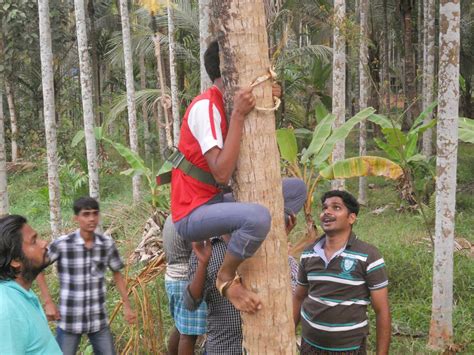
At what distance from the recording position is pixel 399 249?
7.17 metres

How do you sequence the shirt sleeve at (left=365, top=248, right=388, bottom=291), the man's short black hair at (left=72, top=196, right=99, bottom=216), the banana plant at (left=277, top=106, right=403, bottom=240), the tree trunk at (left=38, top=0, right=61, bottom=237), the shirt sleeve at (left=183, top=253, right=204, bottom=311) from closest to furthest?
the shirt sleeve at (left=365, top=248, right=388, bottom=291) < the shirt sleeve at (left=183, top=253, right=204, bottom=311) < the man's short black hair at (left=72, top=196, right=99, bottom=216) < the banana plant at (left=277, top=106, right=403, bottom=240) < the tree trunk at (left=38, top=0, right=61, bottom=237)

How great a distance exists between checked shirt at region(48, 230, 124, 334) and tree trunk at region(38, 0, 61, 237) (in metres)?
4.10

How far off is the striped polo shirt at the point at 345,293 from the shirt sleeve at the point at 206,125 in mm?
1438

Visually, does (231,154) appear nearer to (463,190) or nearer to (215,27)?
(215,27)

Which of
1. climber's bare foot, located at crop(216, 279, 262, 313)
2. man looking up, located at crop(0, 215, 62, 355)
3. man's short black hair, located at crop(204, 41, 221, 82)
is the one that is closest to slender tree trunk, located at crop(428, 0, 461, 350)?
man's short black hair, located at crop(204, 41, 221, 82)

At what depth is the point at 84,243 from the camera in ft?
13.4

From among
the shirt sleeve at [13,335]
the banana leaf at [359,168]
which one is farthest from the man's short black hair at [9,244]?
the banana leaf at [359,168]

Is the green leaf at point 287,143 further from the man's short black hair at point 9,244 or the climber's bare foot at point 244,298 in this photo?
the man's short black hair at point 9,244

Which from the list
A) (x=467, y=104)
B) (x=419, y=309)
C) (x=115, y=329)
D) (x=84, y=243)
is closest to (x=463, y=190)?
(x=419, y=309)

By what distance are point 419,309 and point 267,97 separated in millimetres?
4297

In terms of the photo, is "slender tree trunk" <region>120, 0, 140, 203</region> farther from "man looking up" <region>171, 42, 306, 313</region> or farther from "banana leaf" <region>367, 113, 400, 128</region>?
"man looking up" <region>171, 42, 306, 313</region>

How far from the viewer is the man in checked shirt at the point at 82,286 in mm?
3975

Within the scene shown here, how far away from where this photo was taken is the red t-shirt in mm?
2336

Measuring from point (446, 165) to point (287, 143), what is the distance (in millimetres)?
1992
